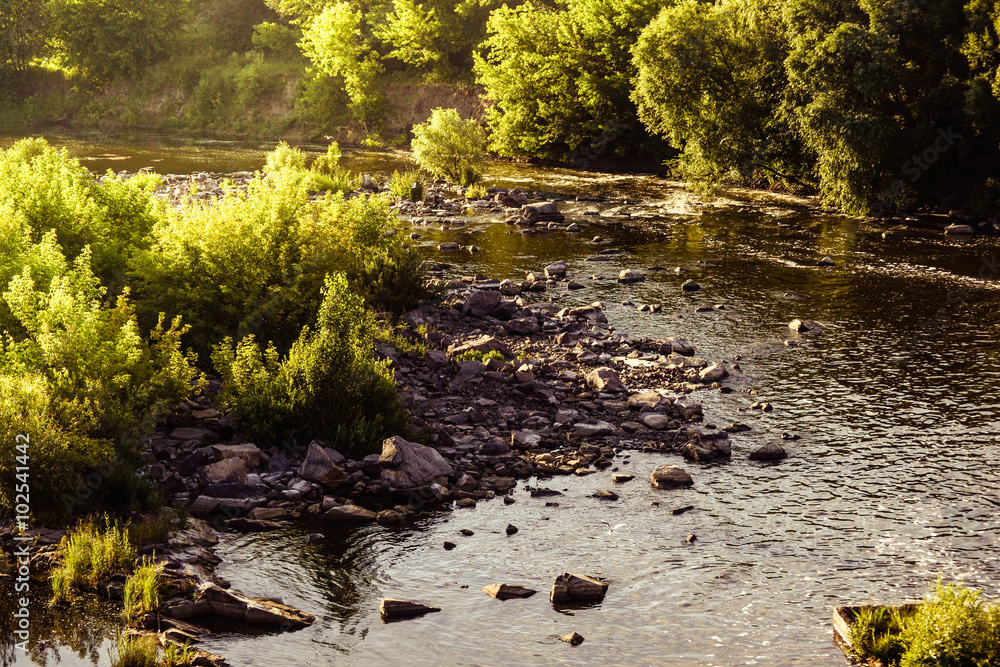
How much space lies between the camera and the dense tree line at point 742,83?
3981 cm

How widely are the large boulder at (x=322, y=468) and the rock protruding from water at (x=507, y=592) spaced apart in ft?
15.3

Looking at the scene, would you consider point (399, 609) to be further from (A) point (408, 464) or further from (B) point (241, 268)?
(B) point (241, 268)

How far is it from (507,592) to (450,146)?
45.0 meters

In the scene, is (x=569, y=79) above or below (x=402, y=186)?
above

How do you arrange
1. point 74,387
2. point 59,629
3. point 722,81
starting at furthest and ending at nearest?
point 722,81 → point 74,387 → point 59,629

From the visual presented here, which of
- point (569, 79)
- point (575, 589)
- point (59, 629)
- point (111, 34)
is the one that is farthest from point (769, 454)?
point (111, 34)

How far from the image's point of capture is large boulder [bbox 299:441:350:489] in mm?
17297

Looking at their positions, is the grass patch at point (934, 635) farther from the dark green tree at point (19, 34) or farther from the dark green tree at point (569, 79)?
the dark green tree at point (19, 34)

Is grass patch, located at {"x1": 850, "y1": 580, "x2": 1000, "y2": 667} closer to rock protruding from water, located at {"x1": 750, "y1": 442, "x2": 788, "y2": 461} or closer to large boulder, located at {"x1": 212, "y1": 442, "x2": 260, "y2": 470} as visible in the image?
rock protruding from water, located at {"x1": 750, "y1": 442, "x2": 788, "y2": 461}

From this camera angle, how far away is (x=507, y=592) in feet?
46.0

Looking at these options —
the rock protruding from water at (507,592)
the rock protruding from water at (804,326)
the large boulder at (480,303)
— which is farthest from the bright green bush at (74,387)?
the rock protruding from water at (804,326)

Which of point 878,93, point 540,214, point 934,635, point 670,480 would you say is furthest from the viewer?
point 540,214

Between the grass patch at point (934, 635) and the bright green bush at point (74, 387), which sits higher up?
the bright green bush at point (74, 387)

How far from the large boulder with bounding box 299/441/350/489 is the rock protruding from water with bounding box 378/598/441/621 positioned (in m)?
4.22
